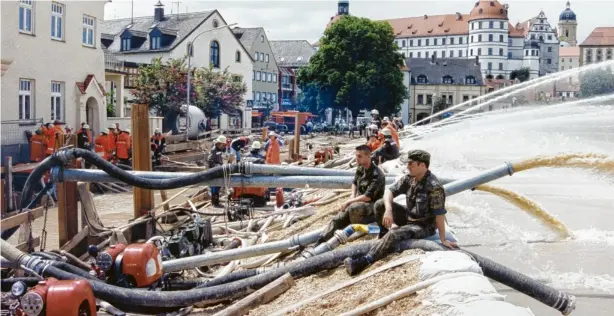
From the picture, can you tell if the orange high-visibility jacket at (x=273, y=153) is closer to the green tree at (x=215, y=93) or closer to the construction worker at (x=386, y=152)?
the construction worker at (x=386, y=152)

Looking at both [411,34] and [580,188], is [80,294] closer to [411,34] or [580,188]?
[580,188]

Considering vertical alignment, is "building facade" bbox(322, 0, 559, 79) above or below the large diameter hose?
above

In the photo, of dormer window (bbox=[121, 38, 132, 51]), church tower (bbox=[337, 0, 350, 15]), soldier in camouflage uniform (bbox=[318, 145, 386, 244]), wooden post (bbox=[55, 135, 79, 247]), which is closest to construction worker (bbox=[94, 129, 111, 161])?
wooden post (bbox=[55, 135, 79, 247])

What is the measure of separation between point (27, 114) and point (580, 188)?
20.8 m

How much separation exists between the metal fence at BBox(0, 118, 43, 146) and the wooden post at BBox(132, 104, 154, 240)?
12169 millimetres

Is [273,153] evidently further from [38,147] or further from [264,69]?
[264,69]

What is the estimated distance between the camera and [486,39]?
14125cm

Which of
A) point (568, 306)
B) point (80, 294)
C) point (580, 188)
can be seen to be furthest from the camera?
point (580, 188)

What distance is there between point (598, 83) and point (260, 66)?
39806 mm

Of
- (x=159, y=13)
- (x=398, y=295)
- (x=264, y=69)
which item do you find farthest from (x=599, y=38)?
(x=398, y=295)

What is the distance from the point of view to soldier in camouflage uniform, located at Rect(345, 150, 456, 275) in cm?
726

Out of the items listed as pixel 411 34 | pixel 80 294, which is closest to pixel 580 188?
pixel 80 294

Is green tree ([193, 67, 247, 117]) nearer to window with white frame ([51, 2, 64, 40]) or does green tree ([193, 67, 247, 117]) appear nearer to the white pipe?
window with white frame ([51, 2, 64, 40])

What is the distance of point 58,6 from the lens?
2908 cm
